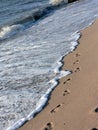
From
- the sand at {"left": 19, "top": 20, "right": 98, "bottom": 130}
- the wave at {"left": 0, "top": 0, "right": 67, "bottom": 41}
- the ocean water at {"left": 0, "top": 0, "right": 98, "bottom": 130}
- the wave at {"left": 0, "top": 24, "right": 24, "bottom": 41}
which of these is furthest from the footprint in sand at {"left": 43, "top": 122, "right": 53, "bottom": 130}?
the wave at {"left": 0, "top": 24, "right": 24, "bottom": 41}

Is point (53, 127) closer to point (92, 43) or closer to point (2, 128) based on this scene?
point (2, 128)

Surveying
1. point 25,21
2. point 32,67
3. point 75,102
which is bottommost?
point 25,21

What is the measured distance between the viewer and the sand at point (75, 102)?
4801mm

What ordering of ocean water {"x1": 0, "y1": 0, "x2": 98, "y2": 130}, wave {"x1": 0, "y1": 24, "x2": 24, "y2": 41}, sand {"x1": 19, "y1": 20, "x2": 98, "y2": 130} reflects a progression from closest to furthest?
sand {"x1": 19, "y1": 20, "x2": 98, "y2": 130}
ocean water {"x1": 0, "y1": 0, "x2": 98, "y2": 130}
wave {"x1": 0, "y1": 24, "x2": 24, "y2": 41}

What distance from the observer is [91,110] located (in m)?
A: 4.92

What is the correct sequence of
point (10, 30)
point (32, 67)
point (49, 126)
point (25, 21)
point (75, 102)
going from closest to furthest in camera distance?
1. point (49, 126)
2. point (75, 102)
3. point (32, 67)
4. point (10, 30)
5. point (25, 21)

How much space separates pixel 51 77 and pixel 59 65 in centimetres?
75

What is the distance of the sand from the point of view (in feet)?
15.8

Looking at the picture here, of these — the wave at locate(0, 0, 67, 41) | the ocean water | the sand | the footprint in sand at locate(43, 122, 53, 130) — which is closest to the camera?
the sand

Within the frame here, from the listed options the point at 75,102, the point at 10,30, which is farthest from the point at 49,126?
the point at 10,30

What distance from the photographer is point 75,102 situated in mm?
5426

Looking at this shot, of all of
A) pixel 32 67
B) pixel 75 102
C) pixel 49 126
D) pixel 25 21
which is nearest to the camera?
pixel 49 126

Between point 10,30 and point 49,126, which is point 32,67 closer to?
point 49,126

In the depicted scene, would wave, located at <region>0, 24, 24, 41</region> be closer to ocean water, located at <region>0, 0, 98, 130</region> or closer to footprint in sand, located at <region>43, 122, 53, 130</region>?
ocean water, located at <region>0, 0, 98, 130</region>
